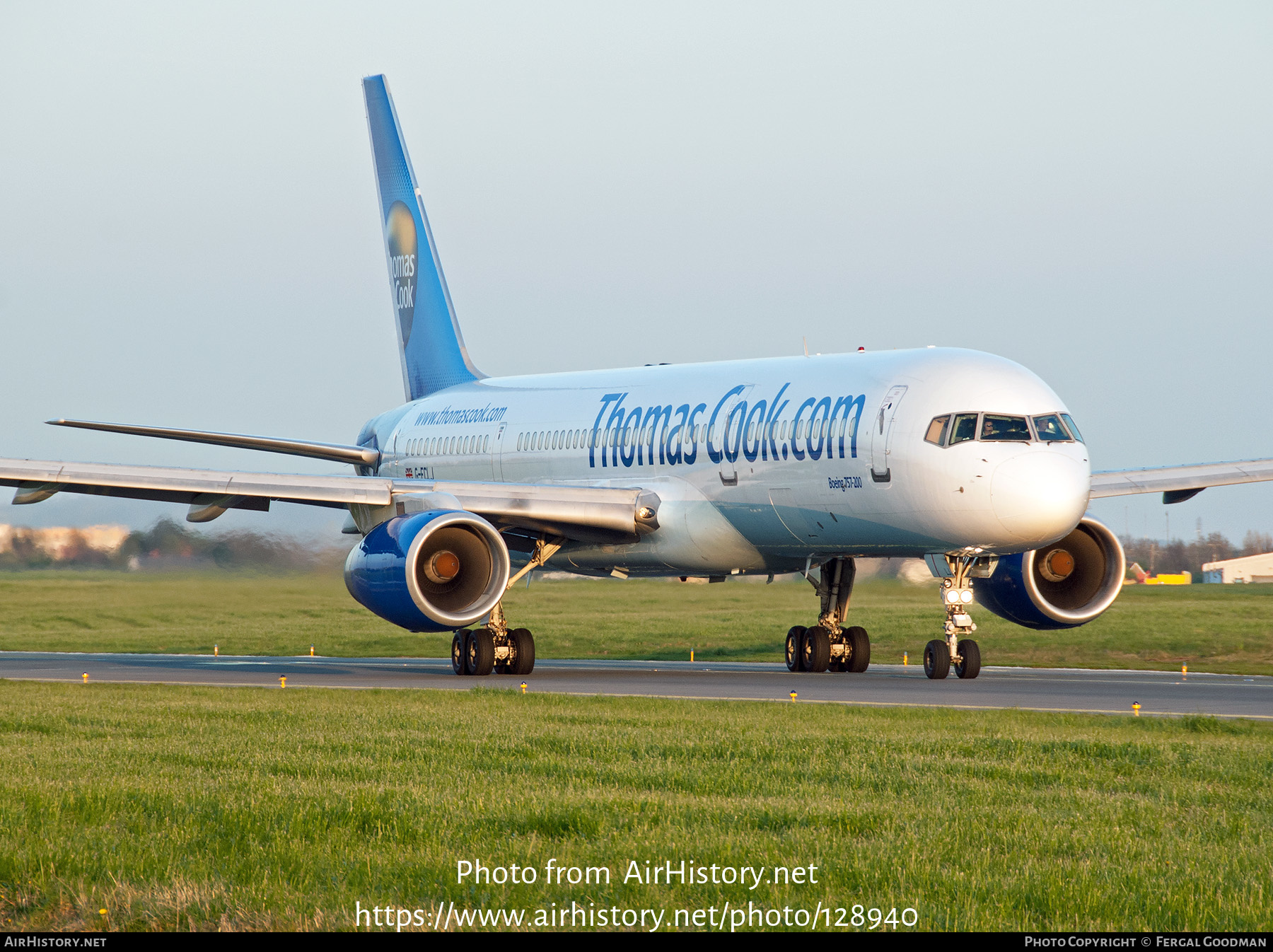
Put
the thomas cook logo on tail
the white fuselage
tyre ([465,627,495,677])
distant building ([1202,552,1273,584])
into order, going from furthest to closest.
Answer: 1. distant building ([1202,552,1273,584])
2. the thomas cook logo on tail
3. tyre ([465,627,495,677])
4. the white fuselage

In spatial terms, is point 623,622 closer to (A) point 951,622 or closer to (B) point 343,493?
(B) point 343,493

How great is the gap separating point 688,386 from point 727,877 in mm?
18550

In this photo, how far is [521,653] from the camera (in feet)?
79.0

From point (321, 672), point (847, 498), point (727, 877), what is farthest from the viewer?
point (321, 672)

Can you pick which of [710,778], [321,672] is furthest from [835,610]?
[710,778]

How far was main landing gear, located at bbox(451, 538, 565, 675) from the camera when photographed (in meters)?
24.0

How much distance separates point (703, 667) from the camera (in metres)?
26.5

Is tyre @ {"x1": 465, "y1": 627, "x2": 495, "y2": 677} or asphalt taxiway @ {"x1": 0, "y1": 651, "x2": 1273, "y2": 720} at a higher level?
tyre @ {"x1": 465, "y1": 627, "x2": 495, "y2": 677}

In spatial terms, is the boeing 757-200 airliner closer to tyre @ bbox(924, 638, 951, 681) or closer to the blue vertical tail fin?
tyre @ bbox(924, 638, 951, 681)

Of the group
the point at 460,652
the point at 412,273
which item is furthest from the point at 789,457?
the point at 412,273

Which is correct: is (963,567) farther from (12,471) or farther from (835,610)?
(12,471)

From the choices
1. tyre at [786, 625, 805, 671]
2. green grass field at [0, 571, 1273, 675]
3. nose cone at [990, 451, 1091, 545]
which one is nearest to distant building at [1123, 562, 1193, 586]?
green grass field at [0, 571, 1273, 675]

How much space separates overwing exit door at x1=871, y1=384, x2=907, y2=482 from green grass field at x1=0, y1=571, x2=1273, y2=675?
8205 mm

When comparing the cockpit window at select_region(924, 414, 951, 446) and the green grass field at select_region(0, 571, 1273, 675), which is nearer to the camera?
the cockpit window at select_region(924, 414, 951, 446)
